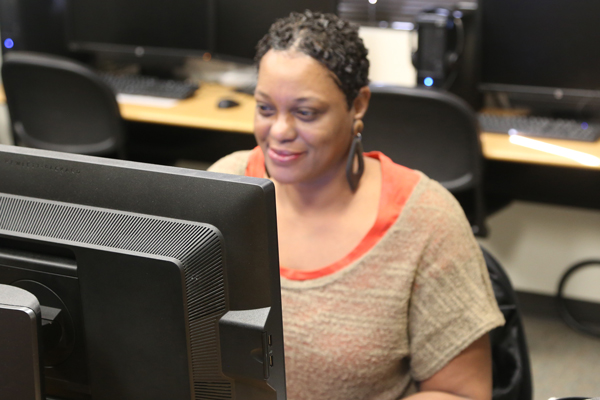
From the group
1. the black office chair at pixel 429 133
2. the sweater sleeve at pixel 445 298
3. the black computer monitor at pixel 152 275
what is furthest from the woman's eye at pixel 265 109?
the black office chair at pixel 429 133

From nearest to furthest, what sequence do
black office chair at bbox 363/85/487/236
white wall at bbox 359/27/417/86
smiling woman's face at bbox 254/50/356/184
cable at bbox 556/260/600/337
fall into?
1. smiling woman's face at bbox 254/50/356/184
2. black office chair at bbox 363/85/487/236
3. cable at bbox 556/260/600/337
4. white wall at bbox 359/27/417/86

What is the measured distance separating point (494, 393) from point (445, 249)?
26 cm

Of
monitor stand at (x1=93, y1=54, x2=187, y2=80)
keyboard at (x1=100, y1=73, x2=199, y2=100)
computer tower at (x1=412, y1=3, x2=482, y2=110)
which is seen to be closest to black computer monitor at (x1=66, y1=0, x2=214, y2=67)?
monitor stand at (x1=93, y1=54, x2=187, y2=80)

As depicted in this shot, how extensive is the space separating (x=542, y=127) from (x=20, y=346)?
2055 mm

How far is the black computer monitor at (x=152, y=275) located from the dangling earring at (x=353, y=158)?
0.47m

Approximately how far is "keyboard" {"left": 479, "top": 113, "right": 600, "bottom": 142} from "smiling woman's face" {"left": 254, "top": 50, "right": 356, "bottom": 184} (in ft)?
4.43

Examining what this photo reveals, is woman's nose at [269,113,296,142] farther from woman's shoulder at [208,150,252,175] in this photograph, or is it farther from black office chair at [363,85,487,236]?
black office chair at [363,85,487,236]

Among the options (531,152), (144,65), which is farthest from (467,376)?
(144,65)

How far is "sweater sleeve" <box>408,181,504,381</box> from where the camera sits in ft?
3.51

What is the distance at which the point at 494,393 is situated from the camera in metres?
1.15

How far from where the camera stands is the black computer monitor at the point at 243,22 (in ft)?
8.84

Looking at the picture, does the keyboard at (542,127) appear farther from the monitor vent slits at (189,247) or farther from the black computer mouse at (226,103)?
the monitor vent slits at (189,247)

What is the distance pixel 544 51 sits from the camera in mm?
2424

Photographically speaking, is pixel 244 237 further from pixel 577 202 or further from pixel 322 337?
pixel 577 202
